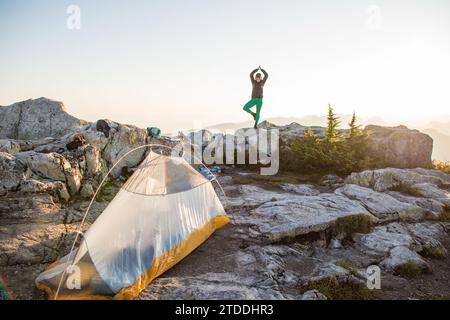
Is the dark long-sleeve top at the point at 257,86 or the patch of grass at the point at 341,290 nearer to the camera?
the patch of grass at the point at 341,290

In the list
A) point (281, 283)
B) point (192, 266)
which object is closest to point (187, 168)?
point (192, 266)

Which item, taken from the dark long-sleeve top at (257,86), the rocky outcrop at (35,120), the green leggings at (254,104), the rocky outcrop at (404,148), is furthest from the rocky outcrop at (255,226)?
the dark long-sleeve top at (257,86)

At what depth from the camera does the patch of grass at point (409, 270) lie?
924 centimetres

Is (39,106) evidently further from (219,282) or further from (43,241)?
(219,282)

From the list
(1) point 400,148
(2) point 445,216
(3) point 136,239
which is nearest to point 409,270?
(2) point 445,216

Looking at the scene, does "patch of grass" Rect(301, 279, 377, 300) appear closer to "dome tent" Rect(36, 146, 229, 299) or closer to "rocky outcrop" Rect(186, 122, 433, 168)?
"dome tent" Rect(36, 146, 229, 299)

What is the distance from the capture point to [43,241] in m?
8.73

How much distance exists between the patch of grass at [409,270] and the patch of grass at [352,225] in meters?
2.23

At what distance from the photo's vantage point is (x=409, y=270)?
30.6 ft

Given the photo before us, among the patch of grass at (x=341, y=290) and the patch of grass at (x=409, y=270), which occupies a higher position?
the patch of grass at (x=341, y=290)

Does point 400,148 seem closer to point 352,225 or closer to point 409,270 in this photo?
point 352,225

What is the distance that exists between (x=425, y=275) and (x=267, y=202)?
20.0 feet

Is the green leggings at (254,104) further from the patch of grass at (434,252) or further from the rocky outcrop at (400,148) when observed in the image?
the patch of grass at (434,252)

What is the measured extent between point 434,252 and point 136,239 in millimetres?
10568
